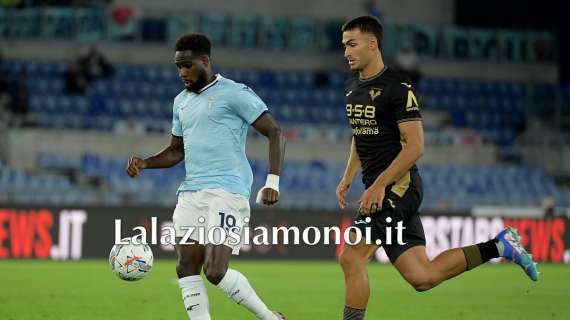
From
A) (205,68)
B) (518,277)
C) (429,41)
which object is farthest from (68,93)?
(205,68)

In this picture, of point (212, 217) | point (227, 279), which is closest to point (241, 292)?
point (227, 279)

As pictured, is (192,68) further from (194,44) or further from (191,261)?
(191,261)

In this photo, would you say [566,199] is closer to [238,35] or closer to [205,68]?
[238,35]

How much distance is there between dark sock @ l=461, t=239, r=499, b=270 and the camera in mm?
7559

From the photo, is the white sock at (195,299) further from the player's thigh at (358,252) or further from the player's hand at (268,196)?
the player's thigh at (358,252)

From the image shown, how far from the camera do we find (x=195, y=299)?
292 inches

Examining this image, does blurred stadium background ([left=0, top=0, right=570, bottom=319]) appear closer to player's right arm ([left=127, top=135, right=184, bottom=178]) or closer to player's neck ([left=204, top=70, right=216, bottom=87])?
player's right arm ([left=127, top=135, right=184, bottom=178])

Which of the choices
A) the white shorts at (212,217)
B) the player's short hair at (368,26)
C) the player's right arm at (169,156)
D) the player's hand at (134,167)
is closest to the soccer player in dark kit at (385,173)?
the player's short hair at (368,26)

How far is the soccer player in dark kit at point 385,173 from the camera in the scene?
7.25 meters

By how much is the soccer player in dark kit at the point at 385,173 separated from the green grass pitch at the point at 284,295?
271cm

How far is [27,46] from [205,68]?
72.0ft

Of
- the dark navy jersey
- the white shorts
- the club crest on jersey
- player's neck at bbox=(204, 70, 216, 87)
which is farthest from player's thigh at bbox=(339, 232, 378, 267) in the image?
player's neck at bbox=(204, 70, 216, 87)

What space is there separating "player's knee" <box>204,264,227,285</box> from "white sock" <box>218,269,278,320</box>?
5 centimetres

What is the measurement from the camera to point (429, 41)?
31234 millimetres
